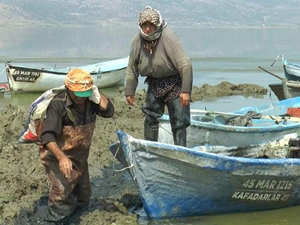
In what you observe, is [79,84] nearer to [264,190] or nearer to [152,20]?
[152,20]

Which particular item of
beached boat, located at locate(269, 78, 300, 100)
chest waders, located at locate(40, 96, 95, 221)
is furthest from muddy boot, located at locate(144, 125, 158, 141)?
beached boat, located at locate(269, 78, 300, 100)

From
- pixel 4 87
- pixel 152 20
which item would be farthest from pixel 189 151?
pixel 4 87

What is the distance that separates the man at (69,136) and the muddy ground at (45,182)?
34cm

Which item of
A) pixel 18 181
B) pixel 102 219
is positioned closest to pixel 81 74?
pixel 102 219

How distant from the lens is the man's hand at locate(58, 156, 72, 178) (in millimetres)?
5445

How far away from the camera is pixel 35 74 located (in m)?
17.0

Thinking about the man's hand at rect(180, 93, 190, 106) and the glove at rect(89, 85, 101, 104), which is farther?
the man's hand at rect(180, 93, 190, 106)

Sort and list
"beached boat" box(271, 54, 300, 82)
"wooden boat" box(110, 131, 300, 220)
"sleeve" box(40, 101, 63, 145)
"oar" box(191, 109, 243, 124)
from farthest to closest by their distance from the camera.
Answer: "beached boat" box(271, 54, 300, 82), "oar" box(191, 109, 243, 124), "wooden boat" box(110, 131, 300, 220), "sleeve" box(40, 101, 63, 145)

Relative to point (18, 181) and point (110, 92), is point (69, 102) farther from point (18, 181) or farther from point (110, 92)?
point (110, 92)

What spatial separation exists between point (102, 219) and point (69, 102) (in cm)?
140

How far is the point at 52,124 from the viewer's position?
221 inches

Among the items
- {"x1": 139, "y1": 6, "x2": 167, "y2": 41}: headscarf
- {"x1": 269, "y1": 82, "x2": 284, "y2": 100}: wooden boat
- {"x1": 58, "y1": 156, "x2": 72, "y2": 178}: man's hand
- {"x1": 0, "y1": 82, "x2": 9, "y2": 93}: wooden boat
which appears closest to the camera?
{"x1": 58, "y1": 156, "x2": 72, "y2": 178}: man's hand

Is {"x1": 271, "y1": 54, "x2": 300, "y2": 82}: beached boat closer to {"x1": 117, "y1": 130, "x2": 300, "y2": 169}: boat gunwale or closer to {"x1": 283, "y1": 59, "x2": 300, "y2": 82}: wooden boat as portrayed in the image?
{"x1": 283, "y1": 59, "x2": 300, "y2": 82}: wooden boat

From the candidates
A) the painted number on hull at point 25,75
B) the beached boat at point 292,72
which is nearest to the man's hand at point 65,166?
the beached boat at point 292,72
